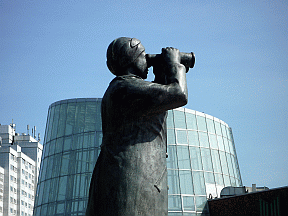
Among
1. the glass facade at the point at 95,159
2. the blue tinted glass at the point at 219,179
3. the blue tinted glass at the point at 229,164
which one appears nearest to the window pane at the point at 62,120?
the glass facade at the point at 95,159

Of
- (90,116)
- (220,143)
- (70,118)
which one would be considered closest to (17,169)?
(70,118)

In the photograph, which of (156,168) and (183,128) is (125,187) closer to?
(156,168)

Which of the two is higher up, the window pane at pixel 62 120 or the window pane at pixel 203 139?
the window pane at pixel 62 120

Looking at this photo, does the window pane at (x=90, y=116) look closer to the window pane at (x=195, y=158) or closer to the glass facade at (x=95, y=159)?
the glass facade at (x=95, y=159)

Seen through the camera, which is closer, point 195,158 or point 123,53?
point 123,53

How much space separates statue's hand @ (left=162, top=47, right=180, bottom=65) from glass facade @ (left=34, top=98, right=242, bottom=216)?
88.8ft

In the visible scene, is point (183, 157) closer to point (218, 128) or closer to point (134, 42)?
point (218, 128)

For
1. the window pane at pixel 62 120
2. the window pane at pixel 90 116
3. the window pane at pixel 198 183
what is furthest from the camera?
the window pane at pixel 62 120

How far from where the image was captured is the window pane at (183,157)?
31447 mm

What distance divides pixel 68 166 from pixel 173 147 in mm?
7454

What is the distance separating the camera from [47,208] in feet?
100

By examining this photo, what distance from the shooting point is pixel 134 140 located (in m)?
2.91

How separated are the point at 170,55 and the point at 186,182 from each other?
28354mm

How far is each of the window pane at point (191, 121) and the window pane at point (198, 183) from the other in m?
3.75
